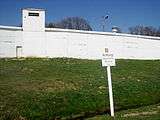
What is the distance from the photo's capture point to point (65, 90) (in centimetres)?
1819

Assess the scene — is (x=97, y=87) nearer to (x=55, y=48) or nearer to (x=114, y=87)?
(x=114, y=87)

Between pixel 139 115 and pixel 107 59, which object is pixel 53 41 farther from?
pixel 139 115

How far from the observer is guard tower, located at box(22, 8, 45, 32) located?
1278 inches

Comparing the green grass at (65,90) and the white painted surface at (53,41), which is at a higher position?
the white painted surface at (53,41)

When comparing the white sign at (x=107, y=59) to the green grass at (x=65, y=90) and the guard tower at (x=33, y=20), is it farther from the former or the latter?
the guard tower at (x=33, y=20)

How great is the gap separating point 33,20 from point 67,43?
350cm

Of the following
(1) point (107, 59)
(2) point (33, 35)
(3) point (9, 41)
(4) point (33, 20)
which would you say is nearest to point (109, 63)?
(1) point (107, 59)

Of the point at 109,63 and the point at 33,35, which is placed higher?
the point at 33,35

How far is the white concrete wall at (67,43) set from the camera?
3109 cm

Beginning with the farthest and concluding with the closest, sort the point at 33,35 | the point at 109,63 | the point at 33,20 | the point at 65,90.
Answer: the point at 33,20 → the point at 33,35 → the point at 65,90 → the point at 109,63

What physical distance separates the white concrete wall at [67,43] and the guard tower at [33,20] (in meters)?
0.40

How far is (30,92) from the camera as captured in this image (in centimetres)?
1712

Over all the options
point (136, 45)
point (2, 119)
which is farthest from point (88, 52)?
point (2, 119)

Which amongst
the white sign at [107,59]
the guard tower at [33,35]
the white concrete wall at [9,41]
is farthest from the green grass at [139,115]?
→ the guard tower at [33,35]
